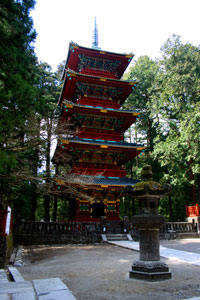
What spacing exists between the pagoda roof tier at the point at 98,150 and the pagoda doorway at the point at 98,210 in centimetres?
341

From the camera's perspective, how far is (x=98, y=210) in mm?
18484

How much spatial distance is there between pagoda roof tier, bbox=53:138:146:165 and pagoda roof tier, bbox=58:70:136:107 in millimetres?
4432

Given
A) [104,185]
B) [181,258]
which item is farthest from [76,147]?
[181,258]

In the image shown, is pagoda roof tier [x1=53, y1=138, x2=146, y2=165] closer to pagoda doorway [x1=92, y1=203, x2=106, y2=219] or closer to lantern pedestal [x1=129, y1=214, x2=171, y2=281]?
pagoda doorway [x1=92, y1=203, x2=106, y2=219]

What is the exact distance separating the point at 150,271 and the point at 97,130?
1433cm

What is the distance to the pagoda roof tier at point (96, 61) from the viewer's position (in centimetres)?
1922

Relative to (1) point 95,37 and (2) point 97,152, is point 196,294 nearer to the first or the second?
(2) point 97,152

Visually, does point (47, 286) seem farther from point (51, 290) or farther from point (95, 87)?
point (95, 87)

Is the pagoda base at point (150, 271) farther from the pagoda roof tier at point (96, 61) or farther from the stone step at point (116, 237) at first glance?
the pagoda roof tier at point (96, 61)

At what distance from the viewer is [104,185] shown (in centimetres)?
1583

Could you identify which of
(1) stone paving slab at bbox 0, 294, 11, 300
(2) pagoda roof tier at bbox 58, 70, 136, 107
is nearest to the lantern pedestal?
(1) stone paving slab at bbox 0, 294, 11, 300


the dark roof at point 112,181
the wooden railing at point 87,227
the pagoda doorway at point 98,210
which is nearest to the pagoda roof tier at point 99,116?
the dark roof at point 112,181

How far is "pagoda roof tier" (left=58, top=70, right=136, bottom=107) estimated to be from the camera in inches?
730

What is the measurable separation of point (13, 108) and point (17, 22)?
96.7 inches
